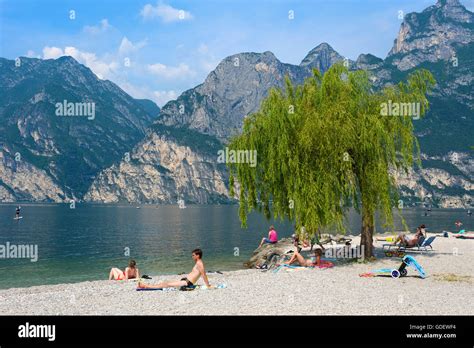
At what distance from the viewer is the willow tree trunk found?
74.0 ft

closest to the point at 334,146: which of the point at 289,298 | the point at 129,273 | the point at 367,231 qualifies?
the point at 367,231

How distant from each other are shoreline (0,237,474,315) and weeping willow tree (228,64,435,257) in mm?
3958

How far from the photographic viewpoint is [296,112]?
23.0 metres

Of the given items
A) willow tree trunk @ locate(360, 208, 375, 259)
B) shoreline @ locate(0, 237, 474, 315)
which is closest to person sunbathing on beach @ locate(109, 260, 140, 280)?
shoreline @ locate(0, 237, 474, 315)

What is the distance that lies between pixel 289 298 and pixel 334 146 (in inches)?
382

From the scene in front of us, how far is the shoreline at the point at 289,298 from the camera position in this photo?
12.3 meters

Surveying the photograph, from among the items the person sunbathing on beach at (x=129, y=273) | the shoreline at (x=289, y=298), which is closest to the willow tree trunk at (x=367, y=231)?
the shoreline at (x=289, y=298)

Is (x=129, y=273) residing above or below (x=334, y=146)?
below

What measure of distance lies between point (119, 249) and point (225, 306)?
130ft

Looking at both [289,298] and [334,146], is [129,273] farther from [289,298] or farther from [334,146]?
[334,146]

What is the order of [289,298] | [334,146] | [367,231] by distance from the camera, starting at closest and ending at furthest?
[289,298] < [334,146] < [367,231]

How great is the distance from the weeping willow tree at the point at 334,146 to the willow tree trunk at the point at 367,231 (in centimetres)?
6

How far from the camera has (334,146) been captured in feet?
69.7

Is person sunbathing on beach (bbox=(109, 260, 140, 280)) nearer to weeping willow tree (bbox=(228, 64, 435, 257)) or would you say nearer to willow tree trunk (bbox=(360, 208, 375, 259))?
weeping willow tree (bbox=(228, 64, 435, 257))
